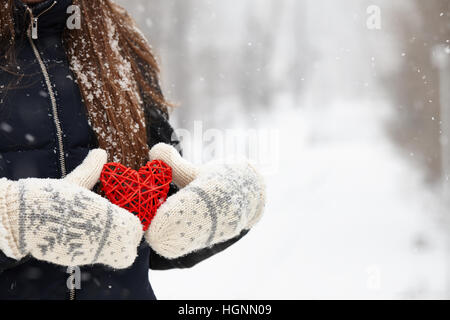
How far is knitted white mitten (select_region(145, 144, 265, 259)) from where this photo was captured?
0.57 m

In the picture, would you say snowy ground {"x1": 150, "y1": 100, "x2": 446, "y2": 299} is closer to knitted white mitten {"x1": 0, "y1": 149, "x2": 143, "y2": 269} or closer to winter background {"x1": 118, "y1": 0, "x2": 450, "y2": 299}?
winter background {"x1": 118, "y1": 0, "x2": 450, "y2": 299}

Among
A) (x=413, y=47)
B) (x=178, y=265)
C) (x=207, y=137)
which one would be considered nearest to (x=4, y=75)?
(x=178, y=265)

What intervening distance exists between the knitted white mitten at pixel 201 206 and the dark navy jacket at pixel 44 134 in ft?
0.42

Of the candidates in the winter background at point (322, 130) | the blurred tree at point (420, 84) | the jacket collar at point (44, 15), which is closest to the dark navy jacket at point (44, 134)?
the jacket collar at point (44, 15)

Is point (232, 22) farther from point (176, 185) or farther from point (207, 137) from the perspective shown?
point (176, 185)

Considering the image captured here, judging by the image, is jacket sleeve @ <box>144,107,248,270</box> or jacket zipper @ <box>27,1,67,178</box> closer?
jacket zipper @ <box>27,1,67,178</box>

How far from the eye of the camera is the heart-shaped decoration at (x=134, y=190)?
0.57 m

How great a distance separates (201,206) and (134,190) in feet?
0.29

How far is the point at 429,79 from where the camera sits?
10.4 ft

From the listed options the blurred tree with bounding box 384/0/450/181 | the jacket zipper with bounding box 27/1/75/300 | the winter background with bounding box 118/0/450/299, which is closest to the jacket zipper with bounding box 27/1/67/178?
the jacket zipper with bounding box 27/1/75/300

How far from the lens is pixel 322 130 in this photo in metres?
4.35

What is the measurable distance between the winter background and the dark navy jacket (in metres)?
1.56

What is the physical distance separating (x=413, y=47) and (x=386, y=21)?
0.35 meters

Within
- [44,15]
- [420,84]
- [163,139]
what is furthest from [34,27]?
[420,84]
